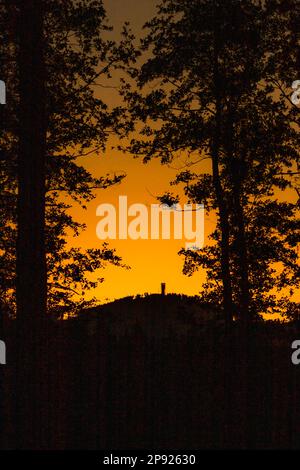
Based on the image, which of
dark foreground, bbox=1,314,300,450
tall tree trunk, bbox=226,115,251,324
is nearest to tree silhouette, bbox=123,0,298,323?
tall tree trunk, bbox=226,115,251,324

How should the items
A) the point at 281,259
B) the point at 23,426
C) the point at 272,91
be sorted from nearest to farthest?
the point at 23,426, the point at 272,91, the point at 281,259

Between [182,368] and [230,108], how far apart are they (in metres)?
14.2

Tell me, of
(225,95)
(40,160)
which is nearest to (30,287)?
(40,160)

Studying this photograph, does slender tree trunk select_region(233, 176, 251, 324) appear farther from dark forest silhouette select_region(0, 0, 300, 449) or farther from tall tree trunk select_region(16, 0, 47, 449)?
tall tree trunk select_region(16, 0, 47, 449)

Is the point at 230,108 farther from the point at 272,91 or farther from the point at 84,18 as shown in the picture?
the point at 84,18

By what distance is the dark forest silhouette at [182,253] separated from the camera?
505 inches

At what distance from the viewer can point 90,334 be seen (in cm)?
1358

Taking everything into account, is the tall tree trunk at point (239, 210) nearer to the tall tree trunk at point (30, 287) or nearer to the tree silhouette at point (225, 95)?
the tree silhouette at point (225, 95)

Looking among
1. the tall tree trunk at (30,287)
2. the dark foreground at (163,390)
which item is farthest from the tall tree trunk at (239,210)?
the tall tree trunk at (30,287)

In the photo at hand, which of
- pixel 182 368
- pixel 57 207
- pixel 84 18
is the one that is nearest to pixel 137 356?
pixel 182 368

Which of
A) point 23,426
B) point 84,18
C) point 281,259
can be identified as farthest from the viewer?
point 281,259

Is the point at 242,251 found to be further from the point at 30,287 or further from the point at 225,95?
the point at 30,287

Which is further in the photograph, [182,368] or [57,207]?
[57,207]

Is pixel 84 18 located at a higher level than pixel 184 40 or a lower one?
lower
